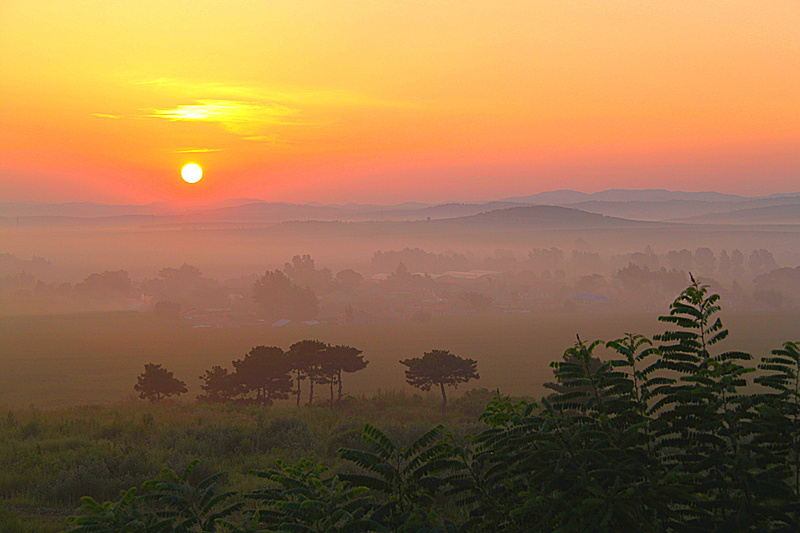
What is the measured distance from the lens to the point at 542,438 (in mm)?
5734

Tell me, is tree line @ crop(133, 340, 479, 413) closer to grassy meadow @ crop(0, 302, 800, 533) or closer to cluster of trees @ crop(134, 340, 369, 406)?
cluster of trees @ crop(134, 340, 369, 406)

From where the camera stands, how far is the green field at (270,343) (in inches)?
4483

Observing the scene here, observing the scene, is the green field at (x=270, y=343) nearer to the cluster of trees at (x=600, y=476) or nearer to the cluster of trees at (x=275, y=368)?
the cluster of trees at (x=275, y=368)

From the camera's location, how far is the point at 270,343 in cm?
16112

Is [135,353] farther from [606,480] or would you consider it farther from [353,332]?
[606,480]

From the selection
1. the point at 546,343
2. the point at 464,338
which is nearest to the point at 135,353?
the point at 464,338

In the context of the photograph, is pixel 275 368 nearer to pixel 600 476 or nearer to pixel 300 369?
pixel 300 369

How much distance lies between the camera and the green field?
4483 inches

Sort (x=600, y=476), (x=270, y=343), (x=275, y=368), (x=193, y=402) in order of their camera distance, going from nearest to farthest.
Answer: (x=600, y=476) → (x=275, y=368) → (x=193, y=402) → (x=270, y=343)

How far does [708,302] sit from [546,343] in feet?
538

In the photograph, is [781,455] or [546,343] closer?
[781,455]

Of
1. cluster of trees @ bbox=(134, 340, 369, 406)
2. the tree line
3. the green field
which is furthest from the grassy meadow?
cluster of trees @ bbox=(134, 340, 369, 406)

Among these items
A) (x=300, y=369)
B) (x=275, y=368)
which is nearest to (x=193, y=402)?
(x=275, y=368)

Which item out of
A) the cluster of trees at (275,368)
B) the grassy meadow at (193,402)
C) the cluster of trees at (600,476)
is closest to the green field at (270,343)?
the grassy meadow at (193,402)
